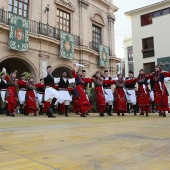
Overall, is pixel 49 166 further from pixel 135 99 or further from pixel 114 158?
pixel 135 99

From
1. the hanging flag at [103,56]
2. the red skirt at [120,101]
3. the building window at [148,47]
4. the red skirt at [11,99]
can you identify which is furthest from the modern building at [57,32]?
the red skirt at [120,101]

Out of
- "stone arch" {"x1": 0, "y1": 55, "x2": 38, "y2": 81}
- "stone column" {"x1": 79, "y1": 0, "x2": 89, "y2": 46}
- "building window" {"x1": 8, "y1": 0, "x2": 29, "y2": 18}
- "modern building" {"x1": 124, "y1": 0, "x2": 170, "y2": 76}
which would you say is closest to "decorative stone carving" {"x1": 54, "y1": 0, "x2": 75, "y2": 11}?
"stone column" {"x1": 79, "y1": 0, "x2": 89, "y2": 46}

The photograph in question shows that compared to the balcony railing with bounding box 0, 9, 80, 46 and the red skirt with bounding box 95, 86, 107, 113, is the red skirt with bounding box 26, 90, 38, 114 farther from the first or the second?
the balcony railing with bounding box 0, 9, 80, 46

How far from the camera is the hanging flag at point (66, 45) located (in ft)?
49.0

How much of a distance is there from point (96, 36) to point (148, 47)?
604 cm

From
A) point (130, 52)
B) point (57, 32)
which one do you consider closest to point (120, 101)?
point (57, 32)

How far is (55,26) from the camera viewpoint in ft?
50.6

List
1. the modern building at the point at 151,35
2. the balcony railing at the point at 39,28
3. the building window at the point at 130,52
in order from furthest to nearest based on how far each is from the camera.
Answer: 1. the building window at the point at 130,52
2. the modern building at the point at 151,35
3. the balcony railing at the point at 39,28

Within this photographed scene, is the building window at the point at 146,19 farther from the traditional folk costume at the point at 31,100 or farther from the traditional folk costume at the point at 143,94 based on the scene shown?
the traditional folk costume at the point at 31,100

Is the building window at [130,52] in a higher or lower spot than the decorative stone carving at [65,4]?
higher

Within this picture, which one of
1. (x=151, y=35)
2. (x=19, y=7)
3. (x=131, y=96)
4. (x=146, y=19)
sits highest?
(x=146, y=19)

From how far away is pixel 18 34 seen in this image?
41.2 feet

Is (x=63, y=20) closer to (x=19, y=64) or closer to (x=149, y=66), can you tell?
(x=19, y=64)

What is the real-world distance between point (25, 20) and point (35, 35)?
996 millimetres
